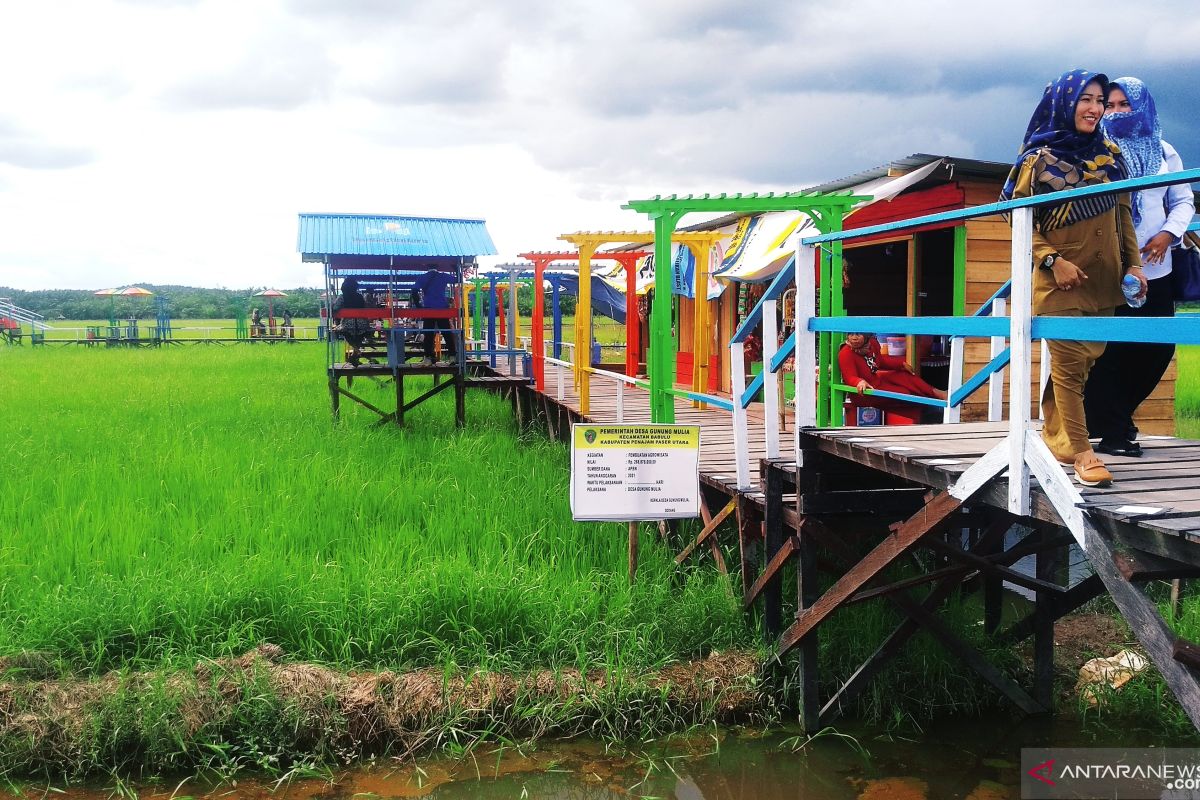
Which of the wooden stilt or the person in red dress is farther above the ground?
the person in red dress

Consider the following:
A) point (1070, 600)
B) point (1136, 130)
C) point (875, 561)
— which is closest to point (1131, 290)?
point (1136, 130)

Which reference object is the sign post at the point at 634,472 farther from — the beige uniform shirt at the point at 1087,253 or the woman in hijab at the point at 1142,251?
the beige uniform shirt at the point at 1087,253

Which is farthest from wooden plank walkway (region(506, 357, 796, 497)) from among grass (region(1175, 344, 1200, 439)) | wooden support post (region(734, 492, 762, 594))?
grass (region(1175, 344, 1200, 439))

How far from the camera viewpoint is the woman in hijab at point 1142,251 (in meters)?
3.61

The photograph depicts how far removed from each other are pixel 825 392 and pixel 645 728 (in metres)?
2.50

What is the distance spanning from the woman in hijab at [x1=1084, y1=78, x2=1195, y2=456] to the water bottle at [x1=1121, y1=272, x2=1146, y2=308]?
28cm

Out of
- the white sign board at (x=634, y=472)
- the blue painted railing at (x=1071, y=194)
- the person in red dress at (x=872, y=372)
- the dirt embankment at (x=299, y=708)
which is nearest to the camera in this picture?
the blue painted railing at (x=1071, y=194)

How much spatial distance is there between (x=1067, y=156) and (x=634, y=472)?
9.12 ft

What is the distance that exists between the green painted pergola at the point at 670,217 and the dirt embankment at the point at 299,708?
260 cm

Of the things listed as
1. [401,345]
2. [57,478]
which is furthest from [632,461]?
[401,345]

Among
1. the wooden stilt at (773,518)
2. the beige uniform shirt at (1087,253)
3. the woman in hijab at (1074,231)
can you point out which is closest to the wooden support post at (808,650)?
the wooden stilt at (773,518)

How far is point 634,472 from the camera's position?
17.7 feet

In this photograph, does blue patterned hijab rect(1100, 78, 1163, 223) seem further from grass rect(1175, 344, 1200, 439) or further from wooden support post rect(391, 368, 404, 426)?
wooden support post rect(391, 368, 404, 426)

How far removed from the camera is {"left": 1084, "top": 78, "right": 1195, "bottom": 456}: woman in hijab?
3.61 m
